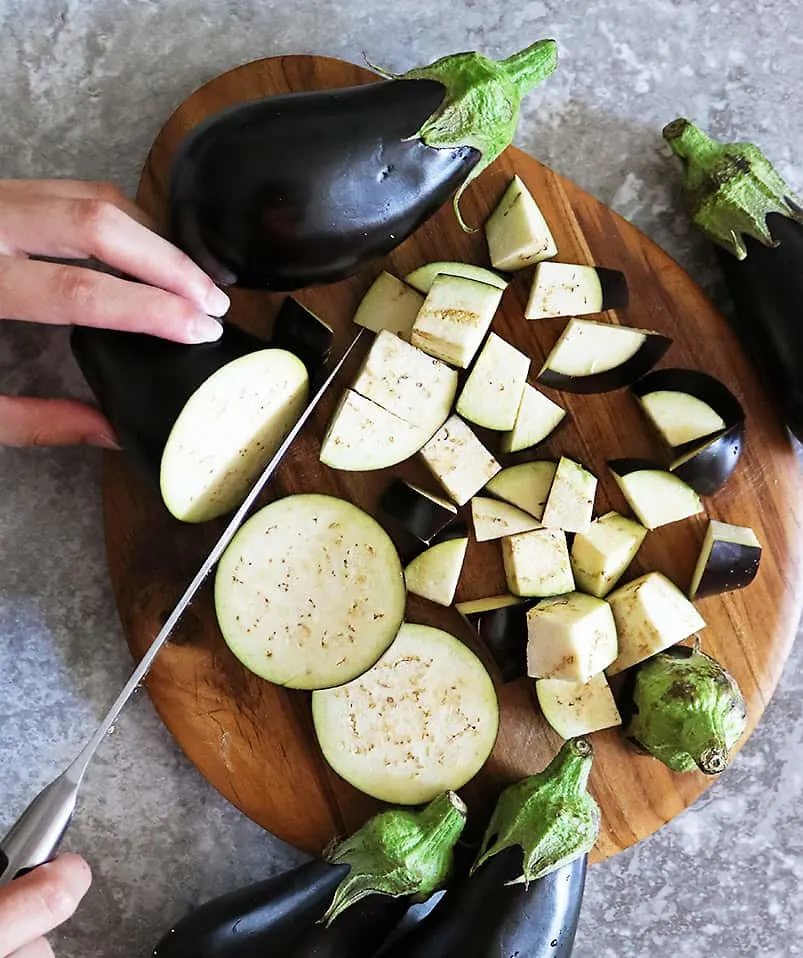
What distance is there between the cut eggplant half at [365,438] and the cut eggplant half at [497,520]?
132 millimetres

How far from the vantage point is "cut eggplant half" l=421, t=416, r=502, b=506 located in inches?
57.8

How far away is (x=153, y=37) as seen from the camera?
1532 millimetres

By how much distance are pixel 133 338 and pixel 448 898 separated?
91cm

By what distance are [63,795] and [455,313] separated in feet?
2.79

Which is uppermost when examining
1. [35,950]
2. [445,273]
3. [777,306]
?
[777,306]

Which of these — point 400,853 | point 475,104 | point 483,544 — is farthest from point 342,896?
point 475,104

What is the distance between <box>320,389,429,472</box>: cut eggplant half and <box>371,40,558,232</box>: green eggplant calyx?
36 cm

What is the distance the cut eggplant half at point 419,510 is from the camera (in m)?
1.46

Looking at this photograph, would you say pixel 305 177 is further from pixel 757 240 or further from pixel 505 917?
pixel 505 917

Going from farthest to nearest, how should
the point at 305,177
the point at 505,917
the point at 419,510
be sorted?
the point at 419,510 → the point at 505,917 → the point at 305,177

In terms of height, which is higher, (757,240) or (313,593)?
(757,240)

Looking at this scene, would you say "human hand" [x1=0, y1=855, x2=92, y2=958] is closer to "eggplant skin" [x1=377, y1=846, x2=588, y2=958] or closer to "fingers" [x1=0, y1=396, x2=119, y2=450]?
"eggplant skin" [x1=377, y1=846, x2=588, y2=958]

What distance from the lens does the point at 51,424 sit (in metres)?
1.44

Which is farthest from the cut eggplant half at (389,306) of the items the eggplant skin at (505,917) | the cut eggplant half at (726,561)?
the eggplant skin at (505,917)
